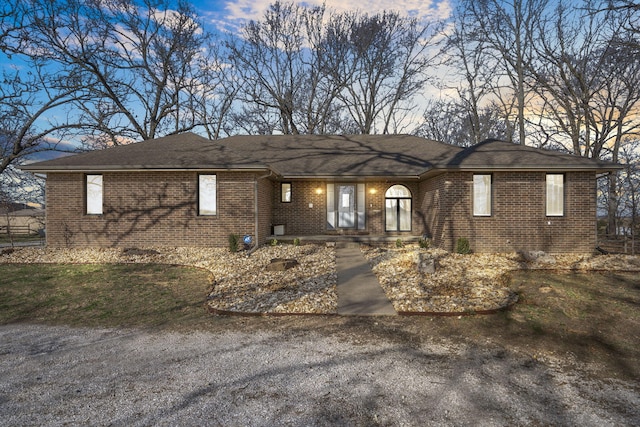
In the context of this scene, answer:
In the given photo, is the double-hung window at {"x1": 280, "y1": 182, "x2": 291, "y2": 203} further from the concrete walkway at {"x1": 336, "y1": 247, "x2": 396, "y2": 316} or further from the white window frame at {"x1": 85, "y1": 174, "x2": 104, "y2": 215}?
the white window frame at {"x1": 85, "y1": 174, "x2": 104, "y2": 215}

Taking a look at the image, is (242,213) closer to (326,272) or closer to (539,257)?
(326,272)

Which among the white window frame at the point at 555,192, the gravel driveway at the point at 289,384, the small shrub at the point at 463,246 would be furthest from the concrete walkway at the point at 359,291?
the white window frame at the point at 555,192

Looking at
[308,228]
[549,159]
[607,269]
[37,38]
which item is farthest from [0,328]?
[37,38]

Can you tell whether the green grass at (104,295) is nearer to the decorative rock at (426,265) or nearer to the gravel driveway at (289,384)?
the gravel driveway at (289,384)

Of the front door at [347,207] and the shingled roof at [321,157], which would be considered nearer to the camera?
the shingled roof at [321,157]

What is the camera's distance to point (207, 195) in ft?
41.8

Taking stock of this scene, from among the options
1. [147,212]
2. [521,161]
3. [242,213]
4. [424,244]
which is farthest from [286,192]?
[521,161]

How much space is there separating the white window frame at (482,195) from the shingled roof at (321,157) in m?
Answer: 0.63

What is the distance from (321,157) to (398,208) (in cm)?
417

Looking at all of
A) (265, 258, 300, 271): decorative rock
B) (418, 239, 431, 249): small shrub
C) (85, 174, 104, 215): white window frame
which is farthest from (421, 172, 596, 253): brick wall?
(85, 174, 104, 215): white window frame

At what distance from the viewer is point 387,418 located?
125 inches

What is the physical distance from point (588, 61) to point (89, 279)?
27.9 meters

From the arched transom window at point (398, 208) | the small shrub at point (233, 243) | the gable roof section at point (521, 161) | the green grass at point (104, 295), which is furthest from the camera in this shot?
the arched transom window at point (398, 208)

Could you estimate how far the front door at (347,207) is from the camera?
1549cm
